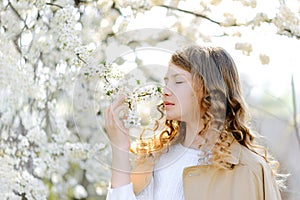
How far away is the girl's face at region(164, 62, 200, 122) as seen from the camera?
1.75 metres

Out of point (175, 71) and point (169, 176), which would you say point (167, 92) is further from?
point (169, 176)

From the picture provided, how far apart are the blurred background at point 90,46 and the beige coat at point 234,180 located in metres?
0.76

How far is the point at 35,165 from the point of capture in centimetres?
289

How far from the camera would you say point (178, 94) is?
1.75 metres

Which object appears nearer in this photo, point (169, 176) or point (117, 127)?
point (117, 127)

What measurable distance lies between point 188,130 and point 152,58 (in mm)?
228

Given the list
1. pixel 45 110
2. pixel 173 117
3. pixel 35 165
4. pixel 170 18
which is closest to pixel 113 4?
pixel 170 18

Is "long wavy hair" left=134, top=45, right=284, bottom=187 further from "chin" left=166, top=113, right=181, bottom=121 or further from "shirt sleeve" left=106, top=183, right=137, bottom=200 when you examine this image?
"shirt sleeve" left=106, top=183, right=137, bottom=200

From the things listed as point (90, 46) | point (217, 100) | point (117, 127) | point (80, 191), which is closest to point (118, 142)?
point (117, 127)

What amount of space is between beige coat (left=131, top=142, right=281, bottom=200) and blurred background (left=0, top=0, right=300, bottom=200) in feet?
2.51

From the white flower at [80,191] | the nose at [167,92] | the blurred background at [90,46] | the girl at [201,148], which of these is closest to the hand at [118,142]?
the girl at [201,148]

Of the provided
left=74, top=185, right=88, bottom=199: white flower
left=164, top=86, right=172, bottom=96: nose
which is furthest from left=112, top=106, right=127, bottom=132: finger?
left=74, top=185, right=88, bottom=199: white flower

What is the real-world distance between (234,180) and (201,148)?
4.9 inches

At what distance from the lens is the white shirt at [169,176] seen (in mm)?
1838
